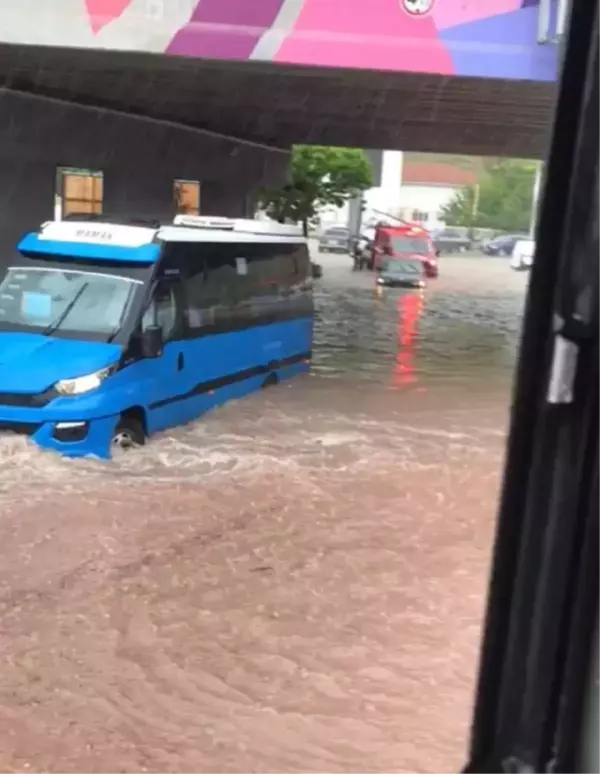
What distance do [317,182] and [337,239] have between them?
3815 millimetres

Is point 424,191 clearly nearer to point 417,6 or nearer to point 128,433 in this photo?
point 417,6

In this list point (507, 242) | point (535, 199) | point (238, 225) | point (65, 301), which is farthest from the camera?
point (238, 225)

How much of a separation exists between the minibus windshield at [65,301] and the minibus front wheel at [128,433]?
761 mm

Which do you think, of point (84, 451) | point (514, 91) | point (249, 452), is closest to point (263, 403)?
point (249, 452)

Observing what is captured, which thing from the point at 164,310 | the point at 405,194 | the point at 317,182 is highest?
the point at 317,182

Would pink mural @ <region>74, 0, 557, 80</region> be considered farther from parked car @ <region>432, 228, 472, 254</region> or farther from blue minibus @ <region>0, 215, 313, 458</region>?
parked car @ <region>432, 228, 472, 254</region>

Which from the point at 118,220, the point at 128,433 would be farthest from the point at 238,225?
the point at 128,433

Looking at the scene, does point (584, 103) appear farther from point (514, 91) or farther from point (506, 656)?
point (514, 91)

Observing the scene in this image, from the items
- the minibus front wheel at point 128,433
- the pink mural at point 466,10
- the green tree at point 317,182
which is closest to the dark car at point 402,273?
the green tree at point 317,182

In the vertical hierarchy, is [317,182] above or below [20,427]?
above

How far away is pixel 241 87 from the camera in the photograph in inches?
604

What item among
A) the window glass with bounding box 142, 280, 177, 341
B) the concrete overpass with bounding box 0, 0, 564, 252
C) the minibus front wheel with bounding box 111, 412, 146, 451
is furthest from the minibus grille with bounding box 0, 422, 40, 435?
the concrete overpass with bounding box 0, 0, 564, 252

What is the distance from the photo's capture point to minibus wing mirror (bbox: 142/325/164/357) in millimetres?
9453

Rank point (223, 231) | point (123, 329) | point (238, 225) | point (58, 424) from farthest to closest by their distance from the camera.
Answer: point (238, 225)
point (223, 231)
point (123, 329)
point (58, 424)
